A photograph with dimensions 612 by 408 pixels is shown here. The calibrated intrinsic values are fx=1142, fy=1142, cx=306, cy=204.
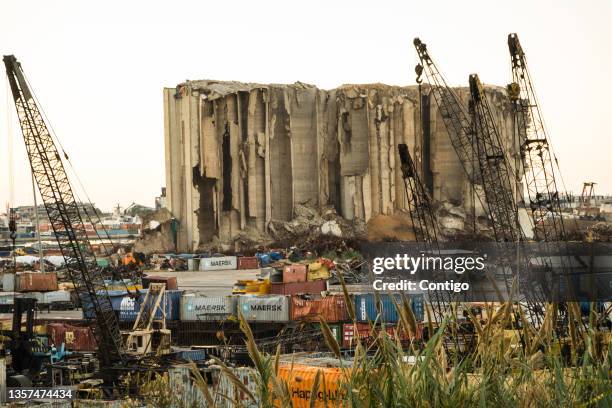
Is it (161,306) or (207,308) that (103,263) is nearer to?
(161,306)

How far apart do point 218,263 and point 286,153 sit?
2528 centimetres

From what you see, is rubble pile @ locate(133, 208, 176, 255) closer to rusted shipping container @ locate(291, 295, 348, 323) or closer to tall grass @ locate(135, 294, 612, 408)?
rusted shipping container @ locate(291, 295, 348, 323)

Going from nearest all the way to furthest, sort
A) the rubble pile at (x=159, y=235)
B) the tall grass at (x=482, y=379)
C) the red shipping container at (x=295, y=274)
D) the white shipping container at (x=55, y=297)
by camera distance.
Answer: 1. the tall grass at (x=482, y=379)
2. the red shipping container at (x=295, y=274)
3. the white shipping container at (x=55, y=297)
4. the rubble pile at (x=159, y=235)

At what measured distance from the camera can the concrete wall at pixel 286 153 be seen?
10544 centimetres

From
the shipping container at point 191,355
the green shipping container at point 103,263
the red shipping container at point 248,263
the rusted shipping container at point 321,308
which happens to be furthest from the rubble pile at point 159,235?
the shipping container at point 191,355

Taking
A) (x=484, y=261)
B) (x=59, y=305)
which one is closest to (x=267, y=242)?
(x=59, y=305)

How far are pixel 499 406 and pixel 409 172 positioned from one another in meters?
32.8

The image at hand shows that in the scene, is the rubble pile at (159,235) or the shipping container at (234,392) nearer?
the shipping container at (234,392)

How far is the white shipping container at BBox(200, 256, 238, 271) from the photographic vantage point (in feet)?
281

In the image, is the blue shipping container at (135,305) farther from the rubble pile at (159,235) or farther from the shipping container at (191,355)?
the rubble pile at (159,235)

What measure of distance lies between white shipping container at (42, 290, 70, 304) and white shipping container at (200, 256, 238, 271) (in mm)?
29532

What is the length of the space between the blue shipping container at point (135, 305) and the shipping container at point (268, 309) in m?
3.35

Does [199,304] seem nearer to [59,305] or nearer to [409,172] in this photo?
[409,172]

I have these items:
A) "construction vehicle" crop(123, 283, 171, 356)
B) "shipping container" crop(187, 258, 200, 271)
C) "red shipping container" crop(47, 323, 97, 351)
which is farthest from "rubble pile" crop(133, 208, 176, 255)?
"red shipping container" crop(47, 323, 97, 351)
